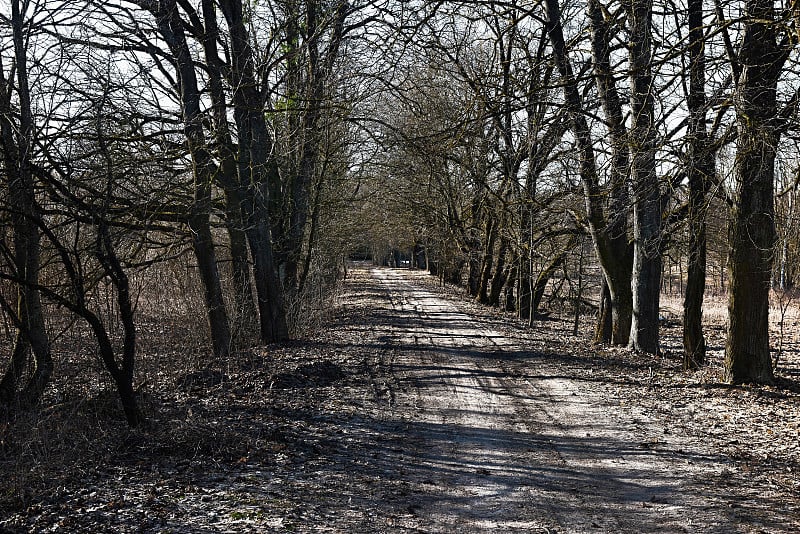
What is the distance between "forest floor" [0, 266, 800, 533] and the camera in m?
5.29

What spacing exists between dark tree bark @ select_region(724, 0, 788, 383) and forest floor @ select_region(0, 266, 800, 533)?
50 cm

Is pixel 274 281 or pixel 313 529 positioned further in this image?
pixel 274 281

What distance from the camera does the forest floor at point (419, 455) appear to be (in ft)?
17.4

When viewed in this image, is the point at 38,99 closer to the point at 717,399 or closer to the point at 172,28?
the point at 172,28

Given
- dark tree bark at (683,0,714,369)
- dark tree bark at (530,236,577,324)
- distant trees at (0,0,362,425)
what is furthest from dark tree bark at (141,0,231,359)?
dark tree bark at (530,236,577,324)

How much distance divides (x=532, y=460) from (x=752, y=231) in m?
5.19

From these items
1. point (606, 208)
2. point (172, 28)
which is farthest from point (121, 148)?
point (606, 208)

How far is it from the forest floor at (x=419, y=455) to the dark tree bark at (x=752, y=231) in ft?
1.64

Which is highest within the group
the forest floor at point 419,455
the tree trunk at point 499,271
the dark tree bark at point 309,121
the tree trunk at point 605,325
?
the dark tree bark at point 309,121

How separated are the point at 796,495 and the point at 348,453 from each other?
157 inches

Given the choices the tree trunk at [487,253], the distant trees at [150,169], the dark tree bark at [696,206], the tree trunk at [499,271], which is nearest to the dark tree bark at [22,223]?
the distant trees at [150,169]


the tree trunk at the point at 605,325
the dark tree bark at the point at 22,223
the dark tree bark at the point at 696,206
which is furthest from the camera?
the tree trunk at the point at 605,325

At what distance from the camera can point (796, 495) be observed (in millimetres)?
5613

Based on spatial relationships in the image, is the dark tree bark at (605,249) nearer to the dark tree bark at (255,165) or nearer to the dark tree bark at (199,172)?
the dark tree bark at (255,165)
